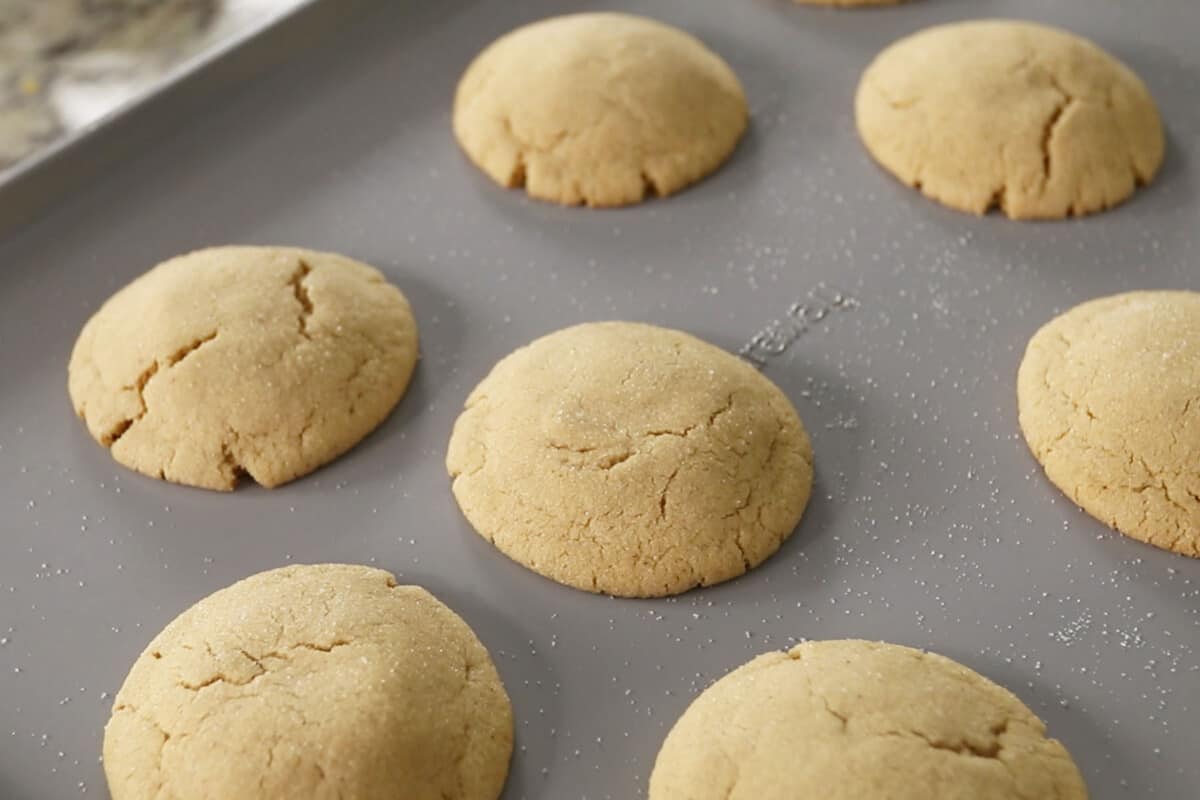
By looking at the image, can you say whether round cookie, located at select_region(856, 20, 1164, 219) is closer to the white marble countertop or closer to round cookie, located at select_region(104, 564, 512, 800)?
round cookie, located at select_region(104, 564, 512, 800)

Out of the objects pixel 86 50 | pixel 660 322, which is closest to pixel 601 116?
pixel 660 322

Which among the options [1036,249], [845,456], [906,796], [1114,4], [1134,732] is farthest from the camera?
[1114,4]

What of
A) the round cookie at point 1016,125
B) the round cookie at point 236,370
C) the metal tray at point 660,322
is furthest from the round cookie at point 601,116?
the round cookie at point 236,370

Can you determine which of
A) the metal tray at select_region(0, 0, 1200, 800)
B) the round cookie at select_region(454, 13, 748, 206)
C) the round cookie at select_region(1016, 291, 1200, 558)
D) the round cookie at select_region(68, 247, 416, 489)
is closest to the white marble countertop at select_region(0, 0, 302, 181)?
the metal tray at select_region(0, 0, 1200, 800)

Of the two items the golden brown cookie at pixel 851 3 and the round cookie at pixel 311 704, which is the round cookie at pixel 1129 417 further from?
the golden brown cookie at pixel 851 3

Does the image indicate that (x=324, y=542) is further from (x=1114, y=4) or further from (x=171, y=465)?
(x=1114, y=4)

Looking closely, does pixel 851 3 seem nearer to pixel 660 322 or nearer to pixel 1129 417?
pixel 660 322

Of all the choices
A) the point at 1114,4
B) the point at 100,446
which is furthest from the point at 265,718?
the point at 1114,4
